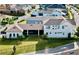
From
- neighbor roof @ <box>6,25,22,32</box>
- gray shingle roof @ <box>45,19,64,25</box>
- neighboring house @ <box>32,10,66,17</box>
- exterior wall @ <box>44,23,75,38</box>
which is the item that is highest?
neighboring house @ <box>32,10,66,17</box>

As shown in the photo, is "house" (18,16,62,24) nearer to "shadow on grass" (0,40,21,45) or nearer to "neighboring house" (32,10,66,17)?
"neighboring house" (32,10,66,17)

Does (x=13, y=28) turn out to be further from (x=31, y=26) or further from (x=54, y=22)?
(x=54, y=22)

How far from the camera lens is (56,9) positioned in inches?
57.9

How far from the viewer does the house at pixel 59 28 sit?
1.46 metres

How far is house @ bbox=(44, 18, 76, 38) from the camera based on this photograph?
1459mm

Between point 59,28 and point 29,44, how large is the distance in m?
0.23

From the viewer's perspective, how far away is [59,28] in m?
1.47

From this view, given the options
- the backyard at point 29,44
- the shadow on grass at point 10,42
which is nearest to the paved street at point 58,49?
the backyard at point 29,44

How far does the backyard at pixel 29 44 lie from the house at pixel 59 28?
33 mm

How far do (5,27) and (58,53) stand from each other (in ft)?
1.29

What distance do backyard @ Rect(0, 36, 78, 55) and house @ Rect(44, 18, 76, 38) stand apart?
0.11ft

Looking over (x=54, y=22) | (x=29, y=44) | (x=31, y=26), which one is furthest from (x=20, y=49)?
(x=54, y=22)

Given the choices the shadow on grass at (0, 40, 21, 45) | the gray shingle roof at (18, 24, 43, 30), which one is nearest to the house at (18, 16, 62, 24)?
the gray shingle roof at (18, 24, 43, 30)
